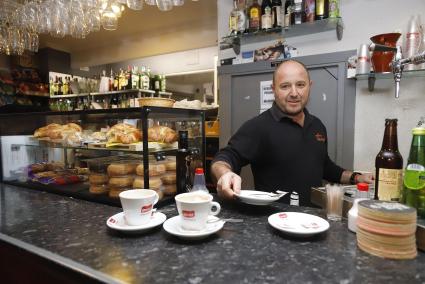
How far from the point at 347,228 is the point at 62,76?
5772 millimetres

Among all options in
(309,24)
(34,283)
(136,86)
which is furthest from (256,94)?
(136,86)

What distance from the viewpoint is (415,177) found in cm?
81

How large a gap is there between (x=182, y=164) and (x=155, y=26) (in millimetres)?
3838

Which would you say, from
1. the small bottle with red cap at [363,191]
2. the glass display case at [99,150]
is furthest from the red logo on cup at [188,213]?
the small bottle with red cap at [363,191]

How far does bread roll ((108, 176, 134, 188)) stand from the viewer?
1183 millimetres

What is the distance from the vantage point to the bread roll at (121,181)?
1.18 m

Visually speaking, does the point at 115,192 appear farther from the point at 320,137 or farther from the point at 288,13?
the point at 288,13

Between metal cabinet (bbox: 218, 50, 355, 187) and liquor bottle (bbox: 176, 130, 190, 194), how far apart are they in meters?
1.27

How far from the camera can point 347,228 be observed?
0.89m

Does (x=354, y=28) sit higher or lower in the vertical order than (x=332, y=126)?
higher

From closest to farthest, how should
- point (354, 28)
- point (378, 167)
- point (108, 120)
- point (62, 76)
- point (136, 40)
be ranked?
point (378, 167) → point (108, 120) → point (354, 28) → point (136, 40) → point (62, 76)

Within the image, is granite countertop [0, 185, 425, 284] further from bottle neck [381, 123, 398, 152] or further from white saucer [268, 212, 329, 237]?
bottle neck [381, 123, 398, 152]

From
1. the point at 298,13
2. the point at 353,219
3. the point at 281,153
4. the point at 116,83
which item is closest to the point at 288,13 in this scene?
the point at 298,13

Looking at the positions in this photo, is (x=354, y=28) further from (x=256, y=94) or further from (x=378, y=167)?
(x=378, y=167)
